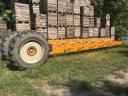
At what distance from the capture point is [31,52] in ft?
33.1

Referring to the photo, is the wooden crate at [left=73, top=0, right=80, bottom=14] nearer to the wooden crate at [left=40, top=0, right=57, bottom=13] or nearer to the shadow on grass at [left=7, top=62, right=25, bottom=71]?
the wooden crate at [left=40, top=0, right=57, bottom=13]

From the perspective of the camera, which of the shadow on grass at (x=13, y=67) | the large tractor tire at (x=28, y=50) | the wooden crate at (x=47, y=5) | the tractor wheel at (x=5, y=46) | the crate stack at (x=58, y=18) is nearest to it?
the large tractor tire at (x=28, y=50)

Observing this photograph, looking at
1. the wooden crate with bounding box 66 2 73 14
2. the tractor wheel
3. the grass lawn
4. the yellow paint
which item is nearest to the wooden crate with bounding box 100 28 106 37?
the yellow paint

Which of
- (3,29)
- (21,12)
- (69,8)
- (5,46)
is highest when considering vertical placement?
(69,8)

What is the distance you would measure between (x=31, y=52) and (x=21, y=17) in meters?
1.80

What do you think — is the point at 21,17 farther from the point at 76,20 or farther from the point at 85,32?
the point at 85,32

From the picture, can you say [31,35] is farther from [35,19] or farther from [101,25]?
[101,25]

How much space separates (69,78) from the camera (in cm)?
904

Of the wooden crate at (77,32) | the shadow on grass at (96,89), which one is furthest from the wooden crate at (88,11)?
the shadow on grass at (96,89)

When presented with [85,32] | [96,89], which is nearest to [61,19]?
[85,32]

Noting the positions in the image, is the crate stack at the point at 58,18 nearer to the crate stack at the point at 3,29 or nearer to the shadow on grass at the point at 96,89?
the crate stack at the point at 3,29

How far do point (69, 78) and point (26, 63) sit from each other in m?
1.77

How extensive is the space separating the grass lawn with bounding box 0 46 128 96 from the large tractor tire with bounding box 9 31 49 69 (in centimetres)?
31

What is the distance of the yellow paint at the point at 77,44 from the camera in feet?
38.0
